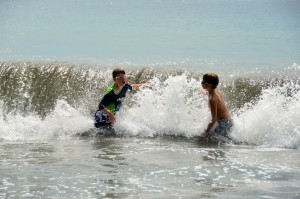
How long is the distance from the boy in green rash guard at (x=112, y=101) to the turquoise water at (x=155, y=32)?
16.2ft

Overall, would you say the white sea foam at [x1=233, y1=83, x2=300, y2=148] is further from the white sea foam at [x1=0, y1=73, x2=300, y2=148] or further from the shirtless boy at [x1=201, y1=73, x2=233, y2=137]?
the shirtless boy at [x1=201, y1=73, x2=233, y2=137]

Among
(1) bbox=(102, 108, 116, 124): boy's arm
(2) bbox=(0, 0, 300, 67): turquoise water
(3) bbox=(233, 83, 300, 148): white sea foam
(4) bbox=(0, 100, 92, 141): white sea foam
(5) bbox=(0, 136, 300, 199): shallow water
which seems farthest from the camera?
(2) bbox=(0, 0, 300, 67): turquoise water

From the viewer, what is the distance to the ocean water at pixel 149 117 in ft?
26.6

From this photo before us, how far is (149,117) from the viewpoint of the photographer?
12.7 metres

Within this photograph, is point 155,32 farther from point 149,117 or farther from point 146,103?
point 149,117

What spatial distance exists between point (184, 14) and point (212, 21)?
4.60 metres

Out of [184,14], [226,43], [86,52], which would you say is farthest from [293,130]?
[184,14]

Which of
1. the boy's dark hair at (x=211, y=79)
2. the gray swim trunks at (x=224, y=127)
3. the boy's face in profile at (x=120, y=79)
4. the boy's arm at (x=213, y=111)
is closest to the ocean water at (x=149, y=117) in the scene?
the gray swim trunks at (x=224, y=127)

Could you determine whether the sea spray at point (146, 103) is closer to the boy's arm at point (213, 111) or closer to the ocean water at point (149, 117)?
the ocean water at point (149, 117)

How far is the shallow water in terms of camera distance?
767cm

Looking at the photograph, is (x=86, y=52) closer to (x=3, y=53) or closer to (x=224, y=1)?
(x=3, y=53)

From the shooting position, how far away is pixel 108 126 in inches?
477

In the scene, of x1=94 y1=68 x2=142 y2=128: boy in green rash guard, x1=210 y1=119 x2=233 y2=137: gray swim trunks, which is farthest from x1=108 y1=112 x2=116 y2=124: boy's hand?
x1=210 y1=119 x2=233 y2=137: gray swim trunks

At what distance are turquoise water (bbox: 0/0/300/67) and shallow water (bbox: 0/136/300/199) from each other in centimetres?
659
